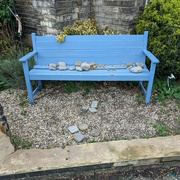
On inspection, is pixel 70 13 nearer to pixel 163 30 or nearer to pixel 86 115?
pixel 163 30

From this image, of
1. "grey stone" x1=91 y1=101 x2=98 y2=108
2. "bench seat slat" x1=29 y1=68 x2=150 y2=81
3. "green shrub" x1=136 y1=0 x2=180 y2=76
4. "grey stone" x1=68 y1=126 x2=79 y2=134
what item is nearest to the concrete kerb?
"grey stone" x1=68 y1=126 x2=79 y2=134

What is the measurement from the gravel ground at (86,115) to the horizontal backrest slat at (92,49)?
0.50 m

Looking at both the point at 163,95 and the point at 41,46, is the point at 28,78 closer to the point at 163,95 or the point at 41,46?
the point at 41,46

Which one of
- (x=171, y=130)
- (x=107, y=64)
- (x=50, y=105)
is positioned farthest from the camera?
(x=107, y=64)

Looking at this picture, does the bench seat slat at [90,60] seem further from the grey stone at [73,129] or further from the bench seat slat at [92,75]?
the grey stone at [73,129]

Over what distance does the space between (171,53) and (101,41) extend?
44.8 inches

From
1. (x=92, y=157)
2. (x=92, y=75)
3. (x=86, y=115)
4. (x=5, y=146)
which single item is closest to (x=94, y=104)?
(x=86, y=115)

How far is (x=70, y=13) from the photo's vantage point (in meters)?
3.75

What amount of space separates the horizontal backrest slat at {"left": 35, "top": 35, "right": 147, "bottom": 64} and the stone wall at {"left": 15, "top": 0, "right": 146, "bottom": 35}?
783 millimetres

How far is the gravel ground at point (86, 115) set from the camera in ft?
7.88

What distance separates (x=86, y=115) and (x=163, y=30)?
6.23ft

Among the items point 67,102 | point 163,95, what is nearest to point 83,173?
point 67,102

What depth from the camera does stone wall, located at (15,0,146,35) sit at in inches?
140

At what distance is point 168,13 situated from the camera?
3230 mm
